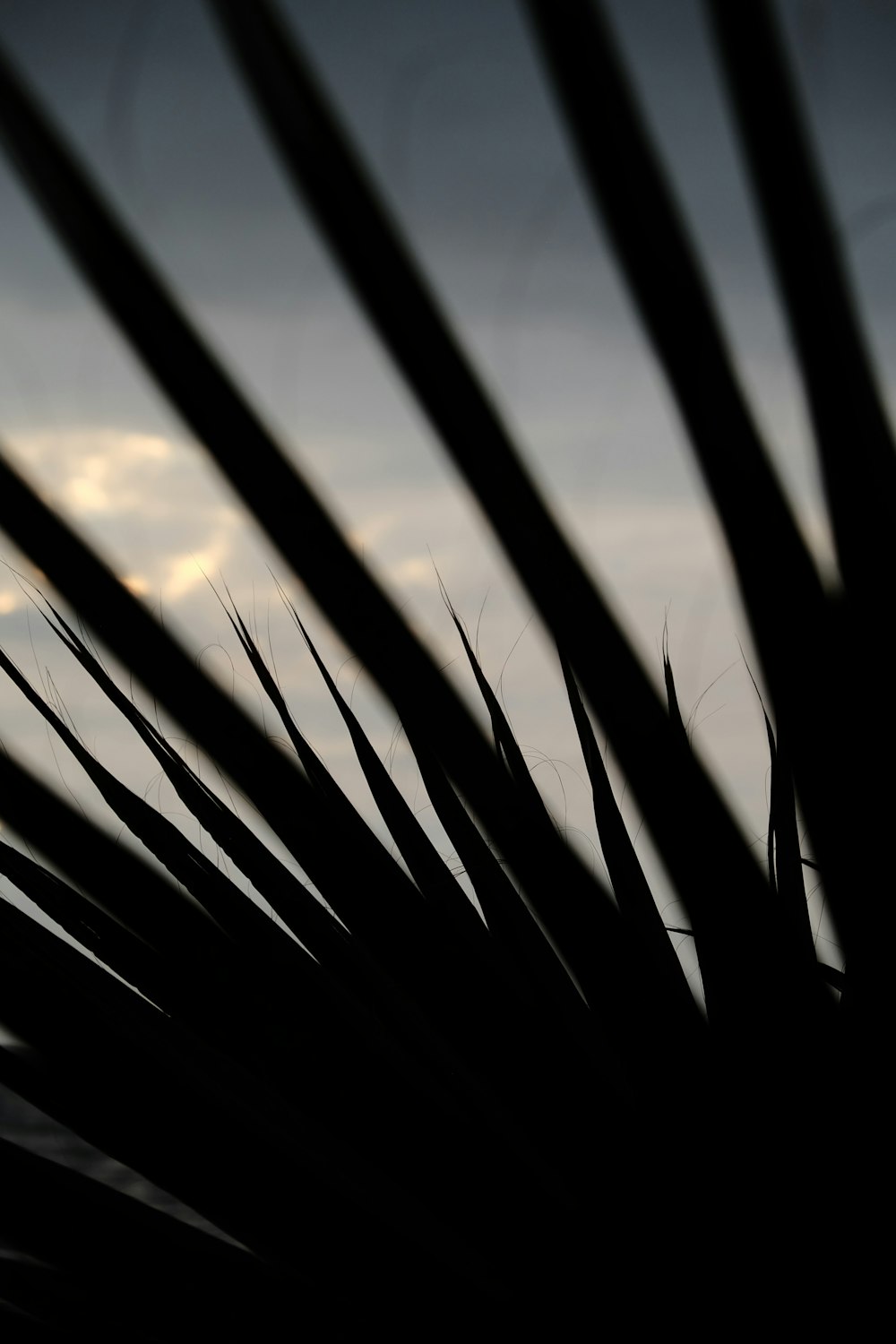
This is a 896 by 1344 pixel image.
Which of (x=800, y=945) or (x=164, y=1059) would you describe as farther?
(x=164, y=1059)

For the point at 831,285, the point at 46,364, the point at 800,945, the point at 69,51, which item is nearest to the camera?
the point at 831,285

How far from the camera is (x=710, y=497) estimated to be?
0.68 metres

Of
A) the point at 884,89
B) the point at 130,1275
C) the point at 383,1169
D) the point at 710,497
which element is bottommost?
the point at 130,1275

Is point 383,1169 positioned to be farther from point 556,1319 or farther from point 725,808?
point 725,808

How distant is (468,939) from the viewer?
1.55 metres

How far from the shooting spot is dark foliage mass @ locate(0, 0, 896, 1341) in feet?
2.12

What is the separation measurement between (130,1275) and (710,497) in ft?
3.03

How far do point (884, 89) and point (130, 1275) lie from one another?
1.24 metres

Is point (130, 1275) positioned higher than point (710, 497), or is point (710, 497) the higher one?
point (710, 497)

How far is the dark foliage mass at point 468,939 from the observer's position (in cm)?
65

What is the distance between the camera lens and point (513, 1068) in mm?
1348

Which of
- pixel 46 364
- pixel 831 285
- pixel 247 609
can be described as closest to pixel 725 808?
pixel 831 285

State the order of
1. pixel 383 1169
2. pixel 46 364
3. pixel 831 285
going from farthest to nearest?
1. pixel 383 1169
2. pixel 46 364
3. pixel 831 285

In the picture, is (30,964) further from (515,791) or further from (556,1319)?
(556,1319)
